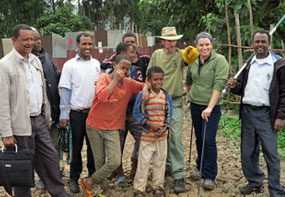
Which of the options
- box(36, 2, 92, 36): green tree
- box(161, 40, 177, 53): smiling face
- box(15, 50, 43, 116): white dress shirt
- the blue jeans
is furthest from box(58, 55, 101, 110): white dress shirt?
box(36, 2, 92, 36): green tree

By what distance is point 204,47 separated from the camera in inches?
207

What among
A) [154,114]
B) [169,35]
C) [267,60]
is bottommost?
[154,114]

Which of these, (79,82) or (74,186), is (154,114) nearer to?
(79,82)

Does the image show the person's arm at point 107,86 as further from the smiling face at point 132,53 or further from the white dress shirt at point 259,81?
the white dress shirt at point 259,81

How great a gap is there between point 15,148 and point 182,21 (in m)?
8.77

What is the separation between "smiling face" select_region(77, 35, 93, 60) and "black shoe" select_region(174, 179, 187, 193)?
1.78 metres

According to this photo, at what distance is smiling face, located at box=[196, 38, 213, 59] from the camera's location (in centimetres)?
525

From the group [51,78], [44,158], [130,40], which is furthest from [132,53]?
[44,158]

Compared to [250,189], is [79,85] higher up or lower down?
higher up

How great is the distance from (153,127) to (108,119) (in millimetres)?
493

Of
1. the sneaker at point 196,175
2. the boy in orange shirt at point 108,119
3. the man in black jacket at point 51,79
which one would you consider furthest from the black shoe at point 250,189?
the man in black jacket at point 51,79

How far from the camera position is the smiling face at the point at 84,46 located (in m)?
5.16

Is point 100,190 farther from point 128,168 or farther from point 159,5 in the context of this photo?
point 159,5

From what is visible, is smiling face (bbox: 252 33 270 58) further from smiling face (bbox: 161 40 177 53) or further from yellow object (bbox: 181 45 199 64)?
smiling face (bbox: 161 40 177 53)
